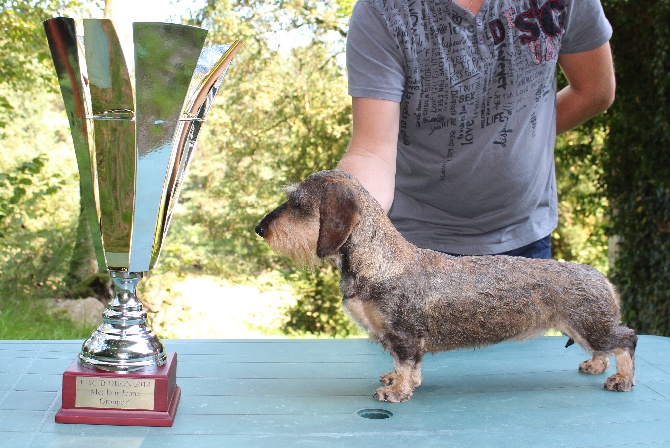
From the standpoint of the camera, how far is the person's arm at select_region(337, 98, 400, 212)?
2.51 meters

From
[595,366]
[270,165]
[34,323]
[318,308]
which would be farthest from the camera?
[270,165]

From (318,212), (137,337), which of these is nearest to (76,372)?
(137,337)

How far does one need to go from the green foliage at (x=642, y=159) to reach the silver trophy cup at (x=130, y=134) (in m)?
4.26

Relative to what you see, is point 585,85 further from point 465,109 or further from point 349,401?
point 349,401

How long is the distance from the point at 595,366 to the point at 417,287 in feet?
2.76

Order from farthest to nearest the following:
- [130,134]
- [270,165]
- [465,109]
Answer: [270,165]
[465,109]
[130,134]

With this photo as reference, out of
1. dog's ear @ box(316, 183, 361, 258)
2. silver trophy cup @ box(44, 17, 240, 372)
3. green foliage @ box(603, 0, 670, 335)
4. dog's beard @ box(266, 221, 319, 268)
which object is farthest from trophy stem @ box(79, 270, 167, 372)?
green foliage @ box(603, 0, 670, 335)

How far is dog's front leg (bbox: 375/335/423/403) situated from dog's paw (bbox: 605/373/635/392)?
2.17 ft

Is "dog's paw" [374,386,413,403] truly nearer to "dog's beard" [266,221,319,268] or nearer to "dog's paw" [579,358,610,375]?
"dog's beard" [266,221,319,268]

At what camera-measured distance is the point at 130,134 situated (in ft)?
5.96

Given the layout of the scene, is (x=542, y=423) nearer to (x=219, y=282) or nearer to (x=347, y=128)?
(x=347, y=128)

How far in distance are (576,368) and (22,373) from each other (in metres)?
1.97

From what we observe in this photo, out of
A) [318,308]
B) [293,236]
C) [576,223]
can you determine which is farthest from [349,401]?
[576,223]

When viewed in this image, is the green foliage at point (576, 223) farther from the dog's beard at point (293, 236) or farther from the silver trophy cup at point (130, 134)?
the silver trophy cup at point (130, 134)
